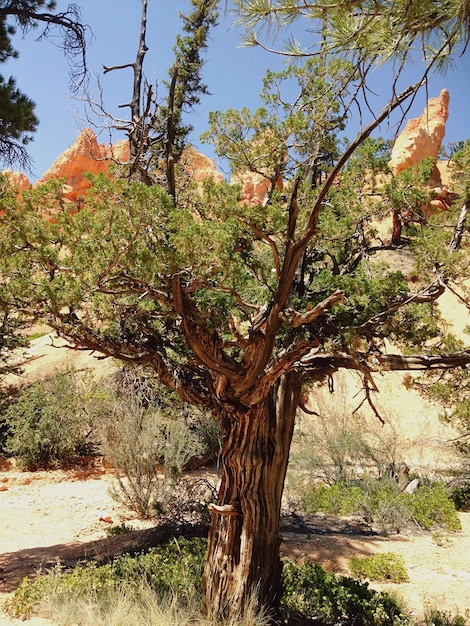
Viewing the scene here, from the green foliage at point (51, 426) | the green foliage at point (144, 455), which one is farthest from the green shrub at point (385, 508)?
the green foliage at point (51, 426)

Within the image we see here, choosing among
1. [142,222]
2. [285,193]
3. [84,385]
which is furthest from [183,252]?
[84,385]

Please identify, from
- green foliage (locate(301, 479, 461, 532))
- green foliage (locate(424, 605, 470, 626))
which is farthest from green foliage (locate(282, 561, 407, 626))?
green foliage (locate(301, 479, 461, 532))

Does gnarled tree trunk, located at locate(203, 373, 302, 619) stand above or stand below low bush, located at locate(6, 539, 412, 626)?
above

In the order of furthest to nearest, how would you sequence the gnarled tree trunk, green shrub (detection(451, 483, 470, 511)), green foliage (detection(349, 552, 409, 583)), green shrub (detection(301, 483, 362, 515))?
green shrub (detection(451, 483, 470, 511)) < green shrub (detection(301, 483, 362, 515)) < green foliage (detection(349, 552, 409, 583)) < the gnarled tree trunk

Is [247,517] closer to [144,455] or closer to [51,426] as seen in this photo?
[144,455]

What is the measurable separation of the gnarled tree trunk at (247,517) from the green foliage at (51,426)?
9.55 meters

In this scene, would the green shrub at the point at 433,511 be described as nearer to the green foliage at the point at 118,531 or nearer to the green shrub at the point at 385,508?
the green shrub at the point at 385,508

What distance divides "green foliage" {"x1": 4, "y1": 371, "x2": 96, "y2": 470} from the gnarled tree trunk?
955 cm

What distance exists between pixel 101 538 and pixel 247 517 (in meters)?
4.98

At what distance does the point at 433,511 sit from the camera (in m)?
10.0

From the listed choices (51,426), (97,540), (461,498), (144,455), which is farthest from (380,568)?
(51,426)

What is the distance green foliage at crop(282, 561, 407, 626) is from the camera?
5.38 metres

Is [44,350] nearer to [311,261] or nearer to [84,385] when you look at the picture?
[84,385]

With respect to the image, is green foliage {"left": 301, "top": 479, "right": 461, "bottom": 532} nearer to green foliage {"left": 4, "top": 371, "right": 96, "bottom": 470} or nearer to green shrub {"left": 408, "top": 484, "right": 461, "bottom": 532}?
green shrub {"left": 408, "top": 484, "right": 461, "bottom": 532}
